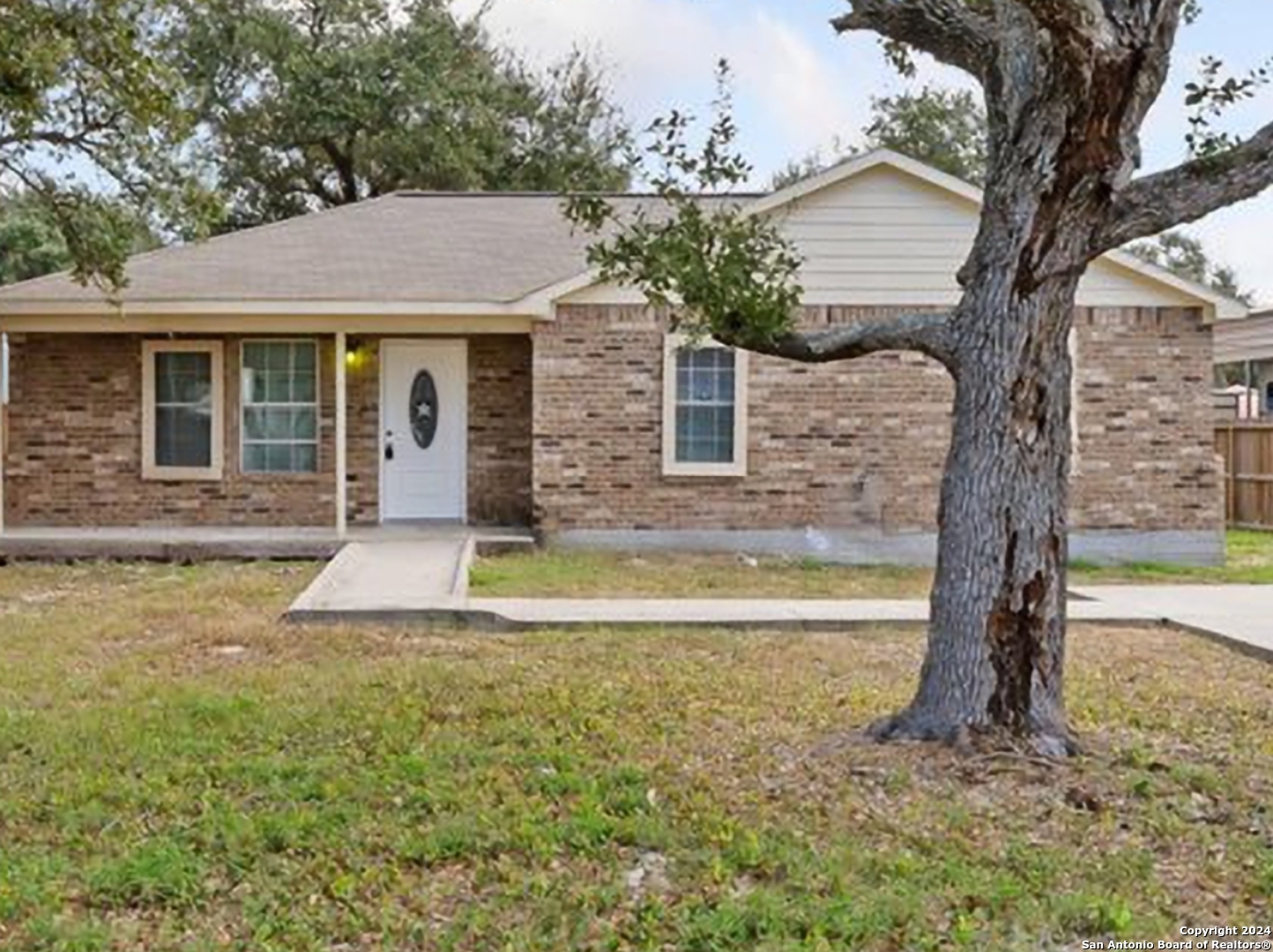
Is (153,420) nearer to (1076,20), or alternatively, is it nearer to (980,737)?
(980,737)

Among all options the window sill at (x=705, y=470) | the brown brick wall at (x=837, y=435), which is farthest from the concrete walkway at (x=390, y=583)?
the window sill at (x=705, y=470)

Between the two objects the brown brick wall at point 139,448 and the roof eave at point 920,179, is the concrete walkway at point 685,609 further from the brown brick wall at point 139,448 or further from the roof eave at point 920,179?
the roof eave at point 920,179

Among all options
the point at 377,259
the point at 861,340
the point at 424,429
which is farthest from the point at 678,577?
the point at 861,340

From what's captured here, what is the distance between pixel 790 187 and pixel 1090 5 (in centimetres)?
836

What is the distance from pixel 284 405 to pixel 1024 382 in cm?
1045

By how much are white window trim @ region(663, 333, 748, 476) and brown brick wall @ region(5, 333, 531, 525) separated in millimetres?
1744

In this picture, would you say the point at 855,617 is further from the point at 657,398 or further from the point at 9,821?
the point at 9,821

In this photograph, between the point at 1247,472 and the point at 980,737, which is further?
the point at 1247,472

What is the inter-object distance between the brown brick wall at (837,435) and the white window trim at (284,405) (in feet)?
8.67

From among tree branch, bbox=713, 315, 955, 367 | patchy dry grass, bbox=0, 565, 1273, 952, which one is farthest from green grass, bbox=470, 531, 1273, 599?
tree branch, bbox=713, 315, 955, 367

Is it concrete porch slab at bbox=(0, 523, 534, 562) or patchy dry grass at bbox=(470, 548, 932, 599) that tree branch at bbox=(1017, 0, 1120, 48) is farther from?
concrete porch slab at bbox=(0, 523, 534, 562)

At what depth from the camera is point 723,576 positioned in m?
11.7

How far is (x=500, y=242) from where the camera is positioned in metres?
15.5

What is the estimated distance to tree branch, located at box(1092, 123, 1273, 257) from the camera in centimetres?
520
